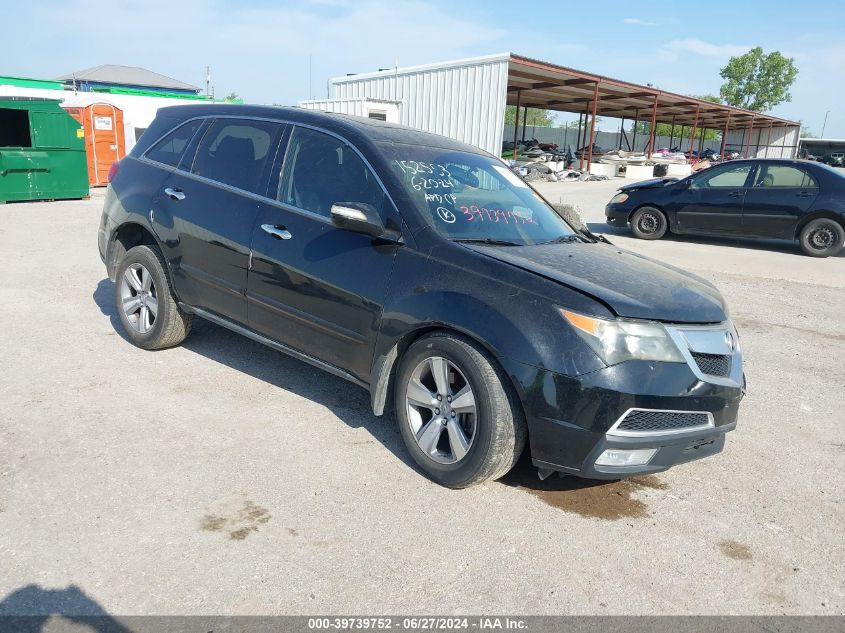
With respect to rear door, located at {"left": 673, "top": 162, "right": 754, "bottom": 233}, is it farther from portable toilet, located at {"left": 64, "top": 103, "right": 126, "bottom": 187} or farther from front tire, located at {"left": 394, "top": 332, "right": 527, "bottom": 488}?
portable toilet, located at {"left": 64, "top": 103, "right": 126, "bottom": 187}

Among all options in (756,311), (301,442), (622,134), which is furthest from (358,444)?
(622,134)

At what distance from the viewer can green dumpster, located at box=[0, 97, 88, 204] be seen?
523 inches

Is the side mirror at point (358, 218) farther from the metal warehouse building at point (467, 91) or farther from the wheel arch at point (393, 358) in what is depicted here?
the metal warehouse building at point (467, 91)

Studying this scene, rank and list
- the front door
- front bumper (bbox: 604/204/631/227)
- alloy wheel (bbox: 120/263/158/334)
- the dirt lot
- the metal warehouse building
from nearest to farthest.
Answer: the dirt lot
the front door
alloy wheel (bbox: 120/263/158/334)
front bumper (bbox: 604/204/631/227)
the metal warehouse building

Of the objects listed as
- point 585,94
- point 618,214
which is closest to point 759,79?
point 585,94

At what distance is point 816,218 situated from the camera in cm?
1097

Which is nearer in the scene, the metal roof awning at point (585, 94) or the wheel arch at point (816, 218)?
the wheel arch at point (816, 218)

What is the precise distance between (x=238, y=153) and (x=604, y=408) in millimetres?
2940

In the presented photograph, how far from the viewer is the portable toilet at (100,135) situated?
1752 cm

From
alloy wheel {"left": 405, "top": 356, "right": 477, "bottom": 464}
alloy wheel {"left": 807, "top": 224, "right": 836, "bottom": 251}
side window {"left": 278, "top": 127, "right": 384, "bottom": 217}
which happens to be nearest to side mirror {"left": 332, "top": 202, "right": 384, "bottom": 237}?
side window {"left": 278, "top": 127, "right": 384, "bottom": 217}

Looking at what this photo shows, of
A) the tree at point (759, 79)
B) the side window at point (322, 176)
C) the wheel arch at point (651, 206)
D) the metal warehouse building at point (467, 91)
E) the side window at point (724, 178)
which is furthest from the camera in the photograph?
the tree at point (759, 79)

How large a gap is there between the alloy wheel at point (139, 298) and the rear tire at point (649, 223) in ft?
32.1

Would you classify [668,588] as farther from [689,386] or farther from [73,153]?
[73,153]

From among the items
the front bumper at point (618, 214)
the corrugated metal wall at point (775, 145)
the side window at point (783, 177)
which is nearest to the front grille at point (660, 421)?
the side window at point (783, 177)
